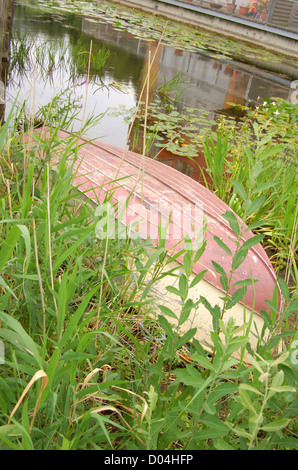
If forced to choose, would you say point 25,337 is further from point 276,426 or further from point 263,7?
point 263,7

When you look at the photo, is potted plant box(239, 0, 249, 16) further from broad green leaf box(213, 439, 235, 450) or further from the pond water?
broad green leaf box(213, 439, 235, 450)

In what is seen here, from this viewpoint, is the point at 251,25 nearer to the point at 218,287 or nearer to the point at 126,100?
the point at 126,100

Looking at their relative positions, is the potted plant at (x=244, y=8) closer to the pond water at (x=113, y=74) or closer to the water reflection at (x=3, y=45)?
the pond water at (x=113, y=74)

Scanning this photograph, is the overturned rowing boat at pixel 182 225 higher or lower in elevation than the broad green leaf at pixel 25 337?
lower

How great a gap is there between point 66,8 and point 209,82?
→ 4253 mm

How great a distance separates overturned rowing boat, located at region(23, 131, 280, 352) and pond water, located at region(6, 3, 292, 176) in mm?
1277

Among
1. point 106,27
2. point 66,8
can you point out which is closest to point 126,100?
point 106,27

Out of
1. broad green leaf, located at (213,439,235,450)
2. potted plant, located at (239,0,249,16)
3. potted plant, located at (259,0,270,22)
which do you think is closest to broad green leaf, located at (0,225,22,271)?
broad green leaf, located at (213,439,235,450)

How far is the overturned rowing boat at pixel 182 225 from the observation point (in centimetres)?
180

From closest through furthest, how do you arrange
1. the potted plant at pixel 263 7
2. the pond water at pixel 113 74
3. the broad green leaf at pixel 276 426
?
1. the broad green leaf at pixel 276 426
2. the pond water at pixel 113 74
3. the potted plant at pixel 263 7

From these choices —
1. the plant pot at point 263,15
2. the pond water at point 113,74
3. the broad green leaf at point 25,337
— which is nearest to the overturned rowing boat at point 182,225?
the broad green leaf at point 25,337

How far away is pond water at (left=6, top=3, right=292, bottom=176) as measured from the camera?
4.70 m

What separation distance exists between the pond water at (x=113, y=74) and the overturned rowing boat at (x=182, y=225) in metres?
1.28

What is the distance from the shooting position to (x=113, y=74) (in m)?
6.00
